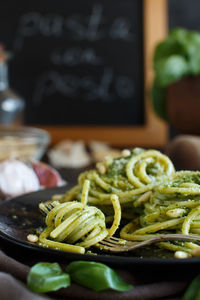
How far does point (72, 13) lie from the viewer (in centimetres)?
467

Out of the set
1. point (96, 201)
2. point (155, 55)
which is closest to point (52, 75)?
point (155, 55)

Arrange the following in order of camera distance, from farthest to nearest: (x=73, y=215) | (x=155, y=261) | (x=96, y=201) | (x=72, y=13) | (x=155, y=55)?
(x=72, y=13), (x=155, y=55), (x=96, y=201), (x=73, y=215), (x=155, y=261)

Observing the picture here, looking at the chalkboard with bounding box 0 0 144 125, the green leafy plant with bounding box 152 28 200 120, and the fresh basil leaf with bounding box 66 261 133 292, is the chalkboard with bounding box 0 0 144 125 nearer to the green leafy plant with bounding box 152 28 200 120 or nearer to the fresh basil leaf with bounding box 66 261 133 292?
the green leafy plant with bounding box 152 28 200 120

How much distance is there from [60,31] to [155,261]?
13.5 ft

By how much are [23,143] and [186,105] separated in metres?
1.02

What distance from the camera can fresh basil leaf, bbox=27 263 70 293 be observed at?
89cm

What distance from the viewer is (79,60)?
4.75 m

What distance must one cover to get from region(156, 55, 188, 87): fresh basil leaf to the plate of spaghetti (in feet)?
5.00

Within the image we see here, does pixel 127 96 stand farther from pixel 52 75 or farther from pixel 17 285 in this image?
pixel 17 285

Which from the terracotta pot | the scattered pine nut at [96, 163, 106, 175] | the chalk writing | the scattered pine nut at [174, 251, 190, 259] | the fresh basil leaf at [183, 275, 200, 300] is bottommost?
the fresh basil leaf at [183, 275, 200, 300]

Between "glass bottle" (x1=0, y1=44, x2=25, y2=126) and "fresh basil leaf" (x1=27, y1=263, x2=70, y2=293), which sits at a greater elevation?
"glass bottle" (x1=0, y1=44, x2=25, y2=126)

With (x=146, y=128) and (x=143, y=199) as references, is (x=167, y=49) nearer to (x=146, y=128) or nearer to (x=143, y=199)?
(x=146, y=128)

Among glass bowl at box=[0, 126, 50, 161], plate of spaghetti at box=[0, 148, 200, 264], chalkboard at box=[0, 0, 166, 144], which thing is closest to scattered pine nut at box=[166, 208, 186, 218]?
plate of spaghetti at box=[0, 148, 200, 264]

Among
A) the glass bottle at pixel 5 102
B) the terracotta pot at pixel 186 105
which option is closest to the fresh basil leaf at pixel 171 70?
the terracotta pot at pixel 186 105
